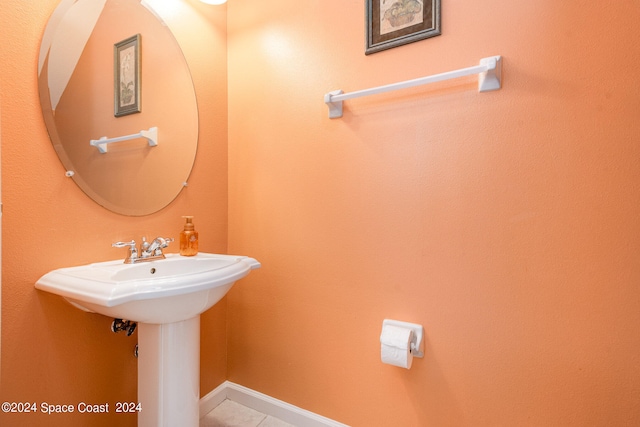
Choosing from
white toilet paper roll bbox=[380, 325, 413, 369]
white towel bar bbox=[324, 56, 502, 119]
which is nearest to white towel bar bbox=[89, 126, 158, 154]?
white towel bar bbox=[324, 56, 502, 119]

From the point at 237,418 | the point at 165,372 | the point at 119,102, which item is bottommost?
the point at 237,418

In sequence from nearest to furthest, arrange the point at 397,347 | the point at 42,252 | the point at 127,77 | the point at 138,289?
the point at 138,289
the point at 42,252
the point at 397,347
the point at 127,77

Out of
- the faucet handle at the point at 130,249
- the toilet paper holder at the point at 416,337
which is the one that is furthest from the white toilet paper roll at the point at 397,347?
the faucet handle at the point at 130,249

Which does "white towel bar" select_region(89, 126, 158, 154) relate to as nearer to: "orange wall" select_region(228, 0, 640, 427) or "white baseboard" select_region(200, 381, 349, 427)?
"orange wall" select_region(228, 0, 640, 427)

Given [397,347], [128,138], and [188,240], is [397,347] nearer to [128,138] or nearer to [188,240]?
[188,240]

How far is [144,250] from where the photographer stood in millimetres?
1148

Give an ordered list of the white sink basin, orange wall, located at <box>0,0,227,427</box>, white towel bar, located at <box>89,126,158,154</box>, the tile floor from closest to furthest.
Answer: the white sink basin < orange wall, located at <box>0,0,227,427</box> < white towel bar, located at <box>89,126,158,154</box> < the tile floor

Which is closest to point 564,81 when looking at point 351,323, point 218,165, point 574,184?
point 574,184

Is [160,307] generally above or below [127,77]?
below

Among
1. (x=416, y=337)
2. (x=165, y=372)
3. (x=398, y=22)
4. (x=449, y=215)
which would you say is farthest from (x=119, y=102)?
(x=416, y=337)

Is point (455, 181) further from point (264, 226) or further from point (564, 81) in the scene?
point (264, 226)

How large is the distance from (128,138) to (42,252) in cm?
47

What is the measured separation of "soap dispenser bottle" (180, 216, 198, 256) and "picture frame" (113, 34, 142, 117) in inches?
18.2

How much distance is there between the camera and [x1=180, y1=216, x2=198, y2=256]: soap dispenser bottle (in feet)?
4.12
